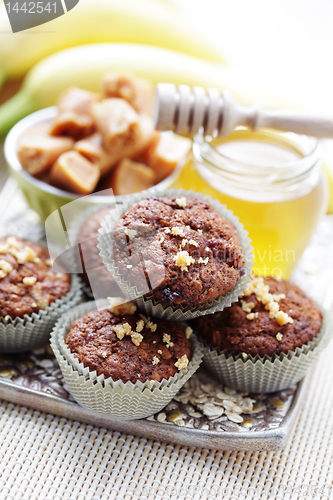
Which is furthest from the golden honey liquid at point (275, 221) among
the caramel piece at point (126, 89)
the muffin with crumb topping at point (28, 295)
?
the muffin with crumb topping at point (28, 295)

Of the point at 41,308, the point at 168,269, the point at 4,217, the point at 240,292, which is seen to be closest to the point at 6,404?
the point at 41,308

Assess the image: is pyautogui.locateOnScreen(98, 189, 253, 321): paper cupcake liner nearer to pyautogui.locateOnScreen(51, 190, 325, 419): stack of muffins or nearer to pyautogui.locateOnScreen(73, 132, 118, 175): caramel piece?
pyautogui.locateOnScreen(51, 190, 325, 419): stack of muffins

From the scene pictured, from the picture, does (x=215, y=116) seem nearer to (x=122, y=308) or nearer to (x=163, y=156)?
(x=163, y=156)

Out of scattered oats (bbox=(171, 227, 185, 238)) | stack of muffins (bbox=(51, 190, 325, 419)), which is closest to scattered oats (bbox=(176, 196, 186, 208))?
stack of muffins (bbox=(51, 190, 325, 419))

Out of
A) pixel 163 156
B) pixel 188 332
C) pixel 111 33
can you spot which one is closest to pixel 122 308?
pixel 188 332

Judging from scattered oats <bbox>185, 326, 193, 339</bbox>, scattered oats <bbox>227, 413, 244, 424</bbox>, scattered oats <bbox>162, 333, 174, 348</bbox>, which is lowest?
scattered oats <bbox>227, 413, 244, 424</bbox>
